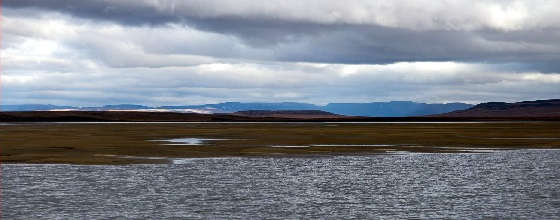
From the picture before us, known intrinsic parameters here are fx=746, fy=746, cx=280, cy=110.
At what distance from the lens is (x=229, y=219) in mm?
24297

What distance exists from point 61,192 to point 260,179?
9.74 meters

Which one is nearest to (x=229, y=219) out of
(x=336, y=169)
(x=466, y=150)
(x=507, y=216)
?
(x=507, y=216)

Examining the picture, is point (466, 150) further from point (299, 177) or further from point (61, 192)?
point (61, 192)

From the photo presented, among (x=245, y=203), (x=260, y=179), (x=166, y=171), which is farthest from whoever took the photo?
(x=166, y=171)

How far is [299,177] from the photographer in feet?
122

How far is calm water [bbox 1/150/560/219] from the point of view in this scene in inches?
A: 1019

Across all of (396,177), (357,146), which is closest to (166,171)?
(396,177)

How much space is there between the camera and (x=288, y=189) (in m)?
32.3

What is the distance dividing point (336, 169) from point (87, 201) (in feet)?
54.5

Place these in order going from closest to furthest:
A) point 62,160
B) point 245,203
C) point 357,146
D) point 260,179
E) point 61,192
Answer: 1. point 245,203
2. point 61,192
3. point 260,179
4. point 62,160
5. point 357,146

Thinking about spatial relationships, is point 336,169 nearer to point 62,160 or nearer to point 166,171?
point 166,171

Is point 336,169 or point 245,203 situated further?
point 336,169

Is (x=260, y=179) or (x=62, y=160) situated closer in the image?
(x=260, y=179)

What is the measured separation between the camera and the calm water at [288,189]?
84.9 ft
